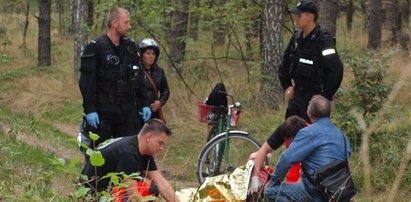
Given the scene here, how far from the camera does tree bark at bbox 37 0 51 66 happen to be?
19141mm

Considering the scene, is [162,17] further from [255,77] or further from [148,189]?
[148,189]

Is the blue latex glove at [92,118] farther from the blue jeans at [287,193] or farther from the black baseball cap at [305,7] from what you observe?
the black baseball cap at [305,7]

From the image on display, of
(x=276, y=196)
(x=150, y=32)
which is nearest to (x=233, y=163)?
(x=276, y=196)

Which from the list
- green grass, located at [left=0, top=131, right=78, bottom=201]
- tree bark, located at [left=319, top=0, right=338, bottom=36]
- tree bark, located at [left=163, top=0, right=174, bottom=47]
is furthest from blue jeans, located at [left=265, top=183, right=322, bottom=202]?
tree bark, located at [left=163, top=0, right=174, bottom=47]

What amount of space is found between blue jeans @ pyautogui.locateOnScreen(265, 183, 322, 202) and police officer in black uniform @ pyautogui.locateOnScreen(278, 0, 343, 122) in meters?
1.26

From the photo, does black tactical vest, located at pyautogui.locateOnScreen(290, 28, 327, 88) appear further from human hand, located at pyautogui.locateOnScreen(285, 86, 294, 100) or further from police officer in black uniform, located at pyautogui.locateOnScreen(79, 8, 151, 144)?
police officer in black uniform, located at pyautogui.locateOnScreen(79, 8, 151, 144)

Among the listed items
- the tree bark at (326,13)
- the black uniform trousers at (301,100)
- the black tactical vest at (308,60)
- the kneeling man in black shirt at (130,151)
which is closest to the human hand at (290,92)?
the black uniform trousers at (301,100)

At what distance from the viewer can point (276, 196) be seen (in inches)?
193

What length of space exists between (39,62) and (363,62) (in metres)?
14.7

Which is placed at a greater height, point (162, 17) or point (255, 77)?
point (162, 17)

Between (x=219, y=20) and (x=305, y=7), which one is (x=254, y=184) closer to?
(x=305, y=7)

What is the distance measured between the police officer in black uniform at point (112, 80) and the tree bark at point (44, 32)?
1373 cm

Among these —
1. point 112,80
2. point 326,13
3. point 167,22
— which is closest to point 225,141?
point 112,80

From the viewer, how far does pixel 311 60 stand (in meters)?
5.85
